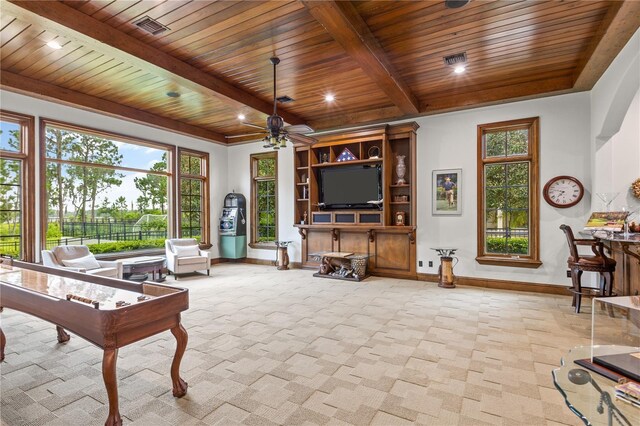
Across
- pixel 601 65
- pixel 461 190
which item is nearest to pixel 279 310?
pixel 461 190

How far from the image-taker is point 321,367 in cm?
266

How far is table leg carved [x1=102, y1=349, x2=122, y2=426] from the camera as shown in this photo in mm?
1827

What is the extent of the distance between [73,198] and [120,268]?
6.14 feet

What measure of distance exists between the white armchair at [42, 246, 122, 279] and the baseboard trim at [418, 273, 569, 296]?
17.9 ft

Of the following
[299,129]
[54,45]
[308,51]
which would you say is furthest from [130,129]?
[308,51]

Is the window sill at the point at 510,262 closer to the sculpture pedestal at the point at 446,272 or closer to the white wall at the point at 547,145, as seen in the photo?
the white wall at the point at 547,145

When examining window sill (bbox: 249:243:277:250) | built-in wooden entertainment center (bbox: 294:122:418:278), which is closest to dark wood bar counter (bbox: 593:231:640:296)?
built-in wooden entertainment center (bbox: 294:122:418:278)

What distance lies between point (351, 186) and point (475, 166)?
239cm

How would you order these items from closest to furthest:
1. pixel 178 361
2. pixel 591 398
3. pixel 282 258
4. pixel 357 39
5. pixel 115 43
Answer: pixel 591 398, pixel 178 361, pixel 357 39, pixel 115 43, pixel 282 258

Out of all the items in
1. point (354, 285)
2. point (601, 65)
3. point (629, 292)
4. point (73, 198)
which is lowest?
point (354, 285)

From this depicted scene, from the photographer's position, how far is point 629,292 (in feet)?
12.0

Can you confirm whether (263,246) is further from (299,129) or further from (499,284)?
(499,284)

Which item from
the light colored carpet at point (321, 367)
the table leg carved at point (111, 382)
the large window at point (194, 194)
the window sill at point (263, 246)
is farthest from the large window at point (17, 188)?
the table leg carved at point (111, 382)

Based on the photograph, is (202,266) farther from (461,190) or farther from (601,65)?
(601,65)
